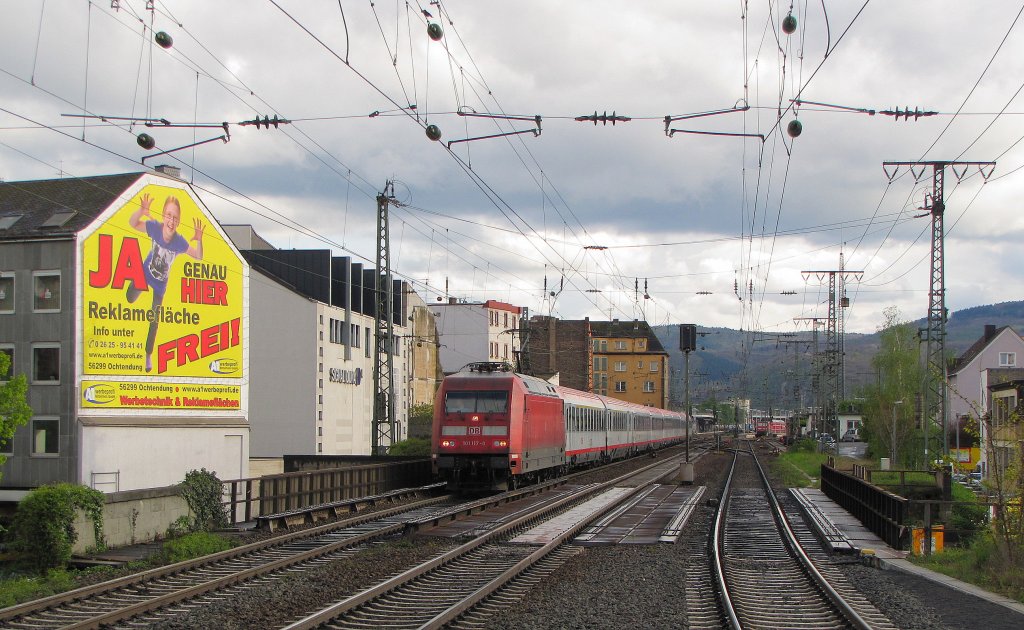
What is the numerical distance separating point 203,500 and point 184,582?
20.0ft

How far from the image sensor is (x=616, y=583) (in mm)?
12555

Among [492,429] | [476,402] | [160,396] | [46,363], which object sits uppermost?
[46,363]

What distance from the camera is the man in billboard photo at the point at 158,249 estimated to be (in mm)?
34625

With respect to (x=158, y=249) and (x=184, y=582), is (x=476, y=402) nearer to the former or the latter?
(x=184, y=582)

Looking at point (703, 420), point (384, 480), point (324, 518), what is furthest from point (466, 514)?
point (703, 420)

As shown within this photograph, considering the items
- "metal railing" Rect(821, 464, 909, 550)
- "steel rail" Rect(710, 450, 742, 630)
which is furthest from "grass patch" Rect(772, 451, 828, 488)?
"steel rail" Rect(710, 450, 742, 630)

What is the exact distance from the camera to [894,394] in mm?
59281

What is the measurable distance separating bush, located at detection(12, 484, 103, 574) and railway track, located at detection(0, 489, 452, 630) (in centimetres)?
273

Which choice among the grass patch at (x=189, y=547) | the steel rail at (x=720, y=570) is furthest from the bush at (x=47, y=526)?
the steel rail at (x=720, y=570)

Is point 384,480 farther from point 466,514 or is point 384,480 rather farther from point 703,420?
point 703,420

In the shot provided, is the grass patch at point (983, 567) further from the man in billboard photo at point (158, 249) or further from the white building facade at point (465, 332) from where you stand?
the white building facade at point (465, 332)

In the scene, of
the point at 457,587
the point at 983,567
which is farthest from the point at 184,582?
the point at 983,567

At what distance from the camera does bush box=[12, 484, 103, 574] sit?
49.2ft

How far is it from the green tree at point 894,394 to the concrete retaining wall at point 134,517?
3558 centimetres
